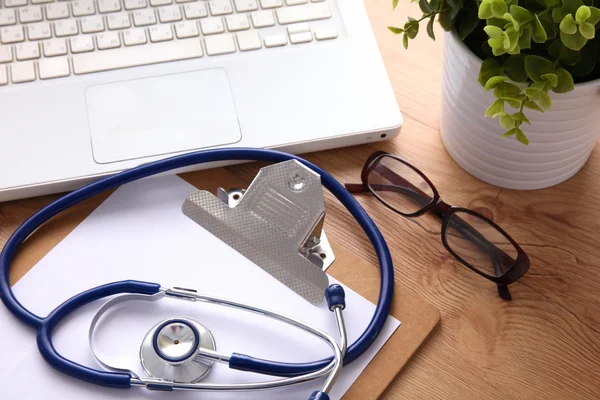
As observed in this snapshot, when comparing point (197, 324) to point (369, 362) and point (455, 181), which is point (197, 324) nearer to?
point (369, 362)

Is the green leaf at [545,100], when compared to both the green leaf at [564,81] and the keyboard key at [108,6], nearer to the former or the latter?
the green leaf at [564,81]

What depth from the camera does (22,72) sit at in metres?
0.80

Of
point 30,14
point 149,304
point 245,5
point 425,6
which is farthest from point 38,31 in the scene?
point 425,6

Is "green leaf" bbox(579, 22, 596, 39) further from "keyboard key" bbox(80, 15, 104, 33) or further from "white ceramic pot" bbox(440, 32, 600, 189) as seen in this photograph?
"keyboard key" bbox(80, 15, 104, 33)

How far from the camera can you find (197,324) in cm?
69

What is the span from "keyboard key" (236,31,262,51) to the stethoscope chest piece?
0.34 m

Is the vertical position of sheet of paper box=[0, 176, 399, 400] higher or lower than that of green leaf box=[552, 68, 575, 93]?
lower

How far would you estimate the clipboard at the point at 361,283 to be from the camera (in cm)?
67

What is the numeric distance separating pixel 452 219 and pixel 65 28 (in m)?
0.51

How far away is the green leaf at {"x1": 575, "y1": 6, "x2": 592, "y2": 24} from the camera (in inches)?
20.3

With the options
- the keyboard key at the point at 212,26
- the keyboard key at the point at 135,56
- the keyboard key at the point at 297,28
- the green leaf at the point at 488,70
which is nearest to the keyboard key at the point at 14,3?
the keyboard key at the point at 135,56

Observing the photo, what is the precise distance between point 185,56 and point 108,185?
7.4 inches

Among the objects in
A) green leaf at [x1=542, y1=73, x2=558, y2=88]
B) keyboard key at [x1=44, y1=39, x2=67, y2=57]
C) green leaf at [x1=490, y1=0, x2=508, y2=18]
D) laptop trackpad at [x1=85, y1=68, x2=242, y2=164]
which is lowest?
laptop trackpad at [x1=85, y1=68, x2=242, y2=164]

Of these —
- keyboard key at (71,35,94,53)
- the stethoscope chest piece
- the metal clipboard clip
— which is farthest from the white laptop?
the stethoscope chest piece
